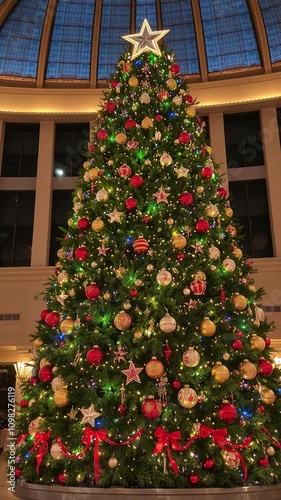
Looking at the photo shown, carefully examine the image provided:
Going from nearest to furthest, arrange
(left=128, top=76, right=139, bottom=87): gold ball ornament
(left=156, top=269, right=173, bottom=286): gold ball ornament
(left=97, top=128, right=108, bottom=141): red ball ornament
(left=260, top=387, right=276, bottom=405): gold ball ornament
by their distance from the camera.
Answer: (left=156, top=269, right=173, bottom=286): gold ball ornament, (left=260, top=387, right=276, bottom=405): gold ball ornament, (left=97, top=128, right=108, bottom=141): red ball ornament, (left=128, top=76, right=139, bottom=87): gold ball ornament

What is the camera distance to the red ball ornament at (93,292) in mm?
3688

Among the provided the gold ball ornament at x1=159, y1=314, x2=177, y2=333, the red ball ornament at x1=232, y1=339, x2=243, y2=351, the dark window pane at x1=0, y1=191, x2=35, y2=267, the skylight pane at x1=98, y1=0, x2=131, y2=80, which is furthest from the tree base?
the skylight pane at x1=98, y1=0, x2=131, y2=80

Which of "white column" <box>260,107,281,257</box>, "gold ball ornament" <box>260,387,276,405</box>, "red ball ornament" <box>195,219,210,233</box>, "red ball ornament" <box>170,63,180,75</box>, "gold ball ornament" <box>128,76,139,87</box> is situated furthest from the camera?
"white column" <box>260,107,281,257</box>

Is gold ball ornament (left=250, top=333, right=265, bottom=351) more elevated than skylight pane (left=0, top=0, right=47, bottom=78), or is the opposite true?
skylight pane (left=0, top=0, right=47, bottom=78)

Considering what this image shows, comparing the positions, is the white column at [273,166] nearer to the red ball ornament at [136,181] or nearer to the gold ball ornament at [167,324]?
the red ball ornament at [136,181]

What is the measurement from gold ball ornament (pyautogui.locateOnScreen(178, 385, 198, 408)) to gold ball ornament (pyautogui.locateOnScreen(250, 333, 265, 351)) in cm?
84

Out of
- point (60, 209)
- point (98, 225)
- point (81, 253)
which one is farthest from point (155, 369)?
point (60, 209)

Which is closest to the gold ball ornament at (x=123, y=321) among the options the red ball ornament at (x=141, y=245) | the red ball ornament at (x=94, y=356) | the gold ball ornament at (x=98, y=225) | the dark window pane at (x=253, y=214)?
the red ball ornament at (x=94, y=356)

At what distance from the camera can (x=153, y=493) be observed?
3109 millimetres

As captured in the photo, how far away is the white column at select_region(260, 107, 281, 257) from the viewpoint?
1260 cm

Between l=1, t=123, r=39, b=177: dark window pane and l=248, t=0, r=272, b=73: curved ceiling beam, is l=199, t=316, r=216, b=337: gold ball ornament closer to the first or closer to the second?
l=1, t=123, r=39, b=177: dark window pane

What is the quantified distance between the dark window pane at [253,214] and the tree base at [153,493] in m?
9.95

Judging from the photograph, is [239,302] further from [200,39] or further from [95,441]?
[200,39]

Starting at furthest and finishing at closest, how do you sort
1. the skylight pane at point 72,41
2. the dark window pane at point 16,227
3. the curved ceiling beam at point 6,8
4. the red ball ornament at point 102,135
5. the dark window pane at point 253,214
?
the skylight pane at point 72,41
the curved ceiling beam at point 6,8
the dark window pane at point 16,227
the dark window pane at point 253,214
the red ball ornament at point 102,135
